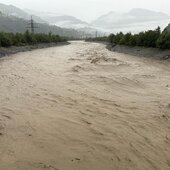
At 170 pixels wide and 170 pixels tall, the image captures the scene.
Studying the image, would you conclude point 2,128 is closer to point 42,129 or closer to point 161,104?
point 42,129

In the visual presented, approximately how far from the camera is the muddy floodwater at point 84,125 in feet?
30.1

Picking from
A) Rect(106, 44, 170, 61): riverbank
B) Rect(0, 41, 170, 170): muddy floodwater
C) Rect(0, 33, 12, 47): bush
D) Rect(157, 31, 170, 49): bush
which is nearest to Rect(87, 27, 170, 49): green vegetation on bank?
Rect(157, 31, 170, 49): bush

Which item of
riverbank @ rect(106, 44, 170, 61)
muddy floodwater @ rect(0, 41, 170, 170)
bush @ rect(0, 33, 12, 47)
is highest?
bush @ rect(0, 33, 12, 47)

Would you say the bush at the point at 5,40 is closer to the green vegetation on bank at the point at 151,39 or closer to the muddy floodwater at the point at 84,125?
the green vegetation on bank at the point at 151,39

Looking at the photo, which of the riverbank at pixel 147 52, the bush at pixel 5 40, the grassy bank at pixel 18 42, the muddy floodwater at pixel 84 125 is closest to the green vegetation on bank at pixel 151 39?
the riverbank at pixel 147 52

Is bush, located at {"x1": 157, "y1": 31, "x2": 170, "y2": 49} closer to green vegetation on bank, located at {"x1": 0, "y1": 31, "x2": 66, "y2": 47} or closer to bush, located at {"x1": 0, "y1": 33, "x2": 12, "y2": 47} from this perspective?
bush, located at {"x1": 0, "y1": 33, "x2": 12, "y2": 47}

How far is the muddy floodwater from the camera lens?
362 inches

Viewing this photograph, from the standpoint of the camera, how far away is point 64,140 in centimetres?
1068

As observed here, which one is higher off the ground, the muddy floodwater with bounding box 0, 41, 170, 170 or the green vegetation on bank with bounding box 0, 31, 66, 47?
the green vegetation on bank with bounding box 0, 31, 66, 47

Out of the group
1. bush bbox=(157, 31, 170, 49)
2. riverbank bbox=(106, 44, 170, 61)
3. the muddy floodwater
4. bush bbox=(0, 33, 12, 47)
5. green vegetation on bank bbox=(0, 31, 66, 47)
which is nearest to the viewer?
the muddy floodwater

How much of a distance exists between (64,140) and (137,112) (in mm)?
4658

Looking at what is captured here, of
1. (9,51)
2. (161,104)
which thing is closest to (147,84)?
(161,104)

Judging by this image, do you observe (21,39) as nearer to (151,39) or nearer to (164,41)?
(151,39)

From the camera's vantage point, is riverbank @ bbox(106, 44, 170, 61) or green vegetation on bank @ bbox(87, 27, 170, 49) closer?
riverbank @ bbox(106, 44, 170, 61)
